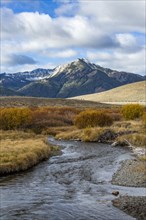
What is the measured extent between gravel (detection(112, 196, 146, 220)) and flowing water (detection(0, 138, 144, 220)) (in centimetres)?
51

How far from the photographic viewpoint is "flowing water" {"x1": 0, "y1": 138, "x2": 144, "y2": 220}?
80.1 feet

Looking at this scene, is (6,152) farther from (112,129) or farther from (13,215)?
(112,129)

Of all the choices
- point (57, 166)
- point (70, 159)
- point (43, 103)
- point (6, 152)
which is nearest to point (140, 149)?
point (70, 159)

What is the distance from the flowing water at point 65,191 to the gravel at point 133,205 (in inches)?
20.2

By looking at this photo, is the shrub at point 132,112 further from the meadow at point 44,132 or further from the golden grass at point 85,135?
the golden grass at point 85,135

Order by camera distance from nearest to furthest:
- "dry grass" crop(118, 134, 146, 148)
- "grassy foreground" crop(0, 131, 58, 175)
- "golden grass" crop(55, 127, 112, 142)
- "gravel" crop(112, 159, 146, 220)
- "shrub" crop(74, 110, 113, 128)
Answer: "gravel" crop(112, 159, 146, 220), "grassy foreground" crop(0, 131, 58, 175), "dry grass" crop(118, 134, 146, 148), "golden grass" crop(55, 127, 112, 142), "shrub" crop(74, 110, 113, 128)

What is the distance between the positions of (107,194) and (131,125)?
1852 inches

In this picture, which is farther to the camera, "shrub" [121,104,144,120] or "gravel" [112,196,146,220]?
"shrub" [121,104,144,120]

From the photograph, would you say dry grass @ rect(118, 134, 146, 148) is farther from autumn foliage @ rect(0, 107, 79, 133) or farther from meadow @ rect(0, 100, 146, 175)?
autumn foliage @ rect(0, 107, 79, 133)

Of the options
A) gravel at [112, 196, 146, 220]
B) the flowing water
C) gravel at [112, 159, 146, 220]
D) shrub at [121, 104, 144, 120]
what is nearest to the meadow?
shrub at [121, 104, 144, 120]

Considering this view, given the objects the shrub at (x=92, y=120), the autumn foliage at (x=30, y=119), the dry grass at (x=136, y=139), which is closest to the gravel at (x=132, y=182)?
the dry grass at (x=136, y=139)

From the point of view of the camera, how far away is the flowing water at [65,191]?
80.1 feet

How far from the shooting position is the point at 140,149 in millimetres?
53125

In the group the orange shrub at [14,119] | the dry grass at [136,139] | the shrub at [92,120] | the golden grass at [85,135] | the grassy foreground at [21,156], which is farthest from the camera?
the shrub at [92,120]
